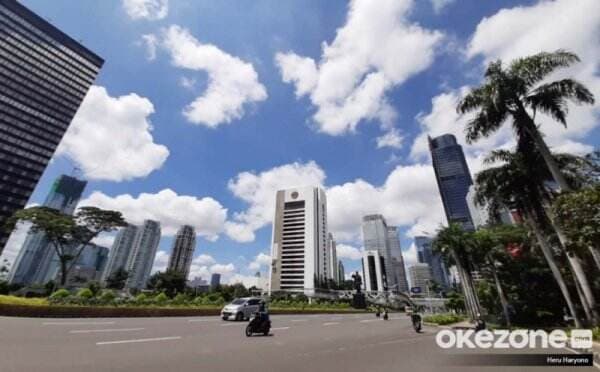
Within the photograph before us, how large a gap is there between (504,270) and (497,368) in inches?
1045

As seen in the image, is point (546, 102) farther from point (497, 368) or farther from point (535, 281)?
point (535, 281)

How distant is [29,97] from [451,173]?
179m

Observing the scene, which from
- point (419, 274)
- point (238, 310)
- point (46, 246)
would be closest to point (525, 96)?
point (238, 310)

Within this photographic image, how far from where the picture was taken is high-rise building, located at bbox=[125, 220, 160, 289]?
13300 centimetres

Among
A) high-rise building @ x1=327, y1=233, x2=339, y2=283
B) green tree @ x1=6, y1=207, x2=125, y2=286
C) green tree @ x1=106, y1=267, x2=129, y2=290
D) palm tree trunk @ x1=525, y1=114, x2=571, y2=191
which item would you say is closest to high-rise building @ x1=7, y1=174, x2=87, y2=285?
green tree @ x1=106, y1=267, x2=129, y2=290

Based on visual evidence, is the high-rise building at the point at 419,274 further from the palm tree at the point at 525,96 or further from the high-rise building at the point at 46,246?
the high-rise building at the point at 46,246

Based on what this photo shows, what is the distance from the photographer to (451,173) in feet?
493

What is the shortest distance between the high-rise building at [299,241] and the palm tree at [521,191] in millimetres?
93548

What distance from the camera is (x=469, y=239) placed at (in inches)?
1070

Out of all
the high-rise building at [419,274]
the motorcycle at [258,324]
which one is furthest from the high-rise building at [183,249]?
the high-rise building at [419,274]

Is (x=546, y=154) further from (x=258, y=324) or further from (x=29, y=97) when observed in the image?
(x=29, y=97)

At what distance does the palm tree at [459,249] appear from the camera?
27.5 metres

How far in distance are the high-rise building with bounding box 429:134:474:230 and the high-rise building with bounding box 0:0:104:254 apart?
163106 millimetres

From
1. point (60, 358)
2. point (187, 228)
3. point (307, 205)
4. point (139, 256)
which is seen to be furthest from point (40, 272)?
point (60, 358)
